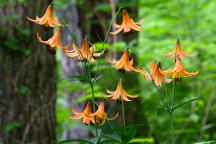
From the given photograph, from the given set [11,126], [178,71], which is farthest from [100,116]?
[11,126]

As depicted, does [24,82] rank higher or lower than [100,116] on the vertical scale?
higher

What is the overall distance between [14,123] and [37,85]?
517mm

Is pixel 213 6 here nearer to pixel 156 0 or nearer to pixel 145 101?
pixel 156 0

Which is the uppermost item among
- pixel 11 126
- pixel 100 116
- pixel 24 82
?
pixel 24 82

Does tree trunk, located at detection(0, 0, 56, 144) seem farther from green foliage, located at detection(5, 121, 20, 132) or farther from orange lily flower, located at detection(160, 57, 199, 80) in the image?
orange lily flower, located at detection(160, 57, 199, 80)

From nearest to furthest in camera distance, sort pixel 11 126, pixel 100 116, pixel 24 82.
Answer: pixel 100 116, pixel 11 126, pixel 24 82

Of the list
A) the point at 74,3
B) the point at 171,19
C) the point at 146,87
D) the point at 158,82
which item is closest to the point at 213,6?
the point at 171,19

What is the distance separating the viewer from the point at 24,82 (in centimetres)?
355

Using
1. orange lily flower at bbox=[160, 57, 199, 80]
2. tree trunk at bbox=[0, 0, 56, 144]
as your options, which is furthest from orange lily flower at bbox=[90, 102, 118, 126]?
tree trunk at bbox=[0, 0, 56, 144]

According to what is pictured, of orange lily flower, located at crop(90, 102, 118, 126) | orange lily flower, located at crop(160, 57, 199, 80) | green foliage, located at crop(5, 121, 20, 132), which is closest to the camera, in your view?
orange lily flower, located at crop(90, 102, 118, 126)

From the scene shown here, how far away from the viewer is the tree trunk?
3463 mm

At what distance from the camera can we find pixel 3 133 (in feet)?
11.2

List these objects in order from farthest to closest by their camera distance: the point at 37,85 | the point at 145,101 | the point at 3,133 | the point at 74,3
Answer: the point at 74,3 → the point at 145,101 → the point at 37,85 → the point at 3,133

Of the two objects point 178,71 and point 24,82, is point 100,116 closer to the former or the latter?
point 178,71
